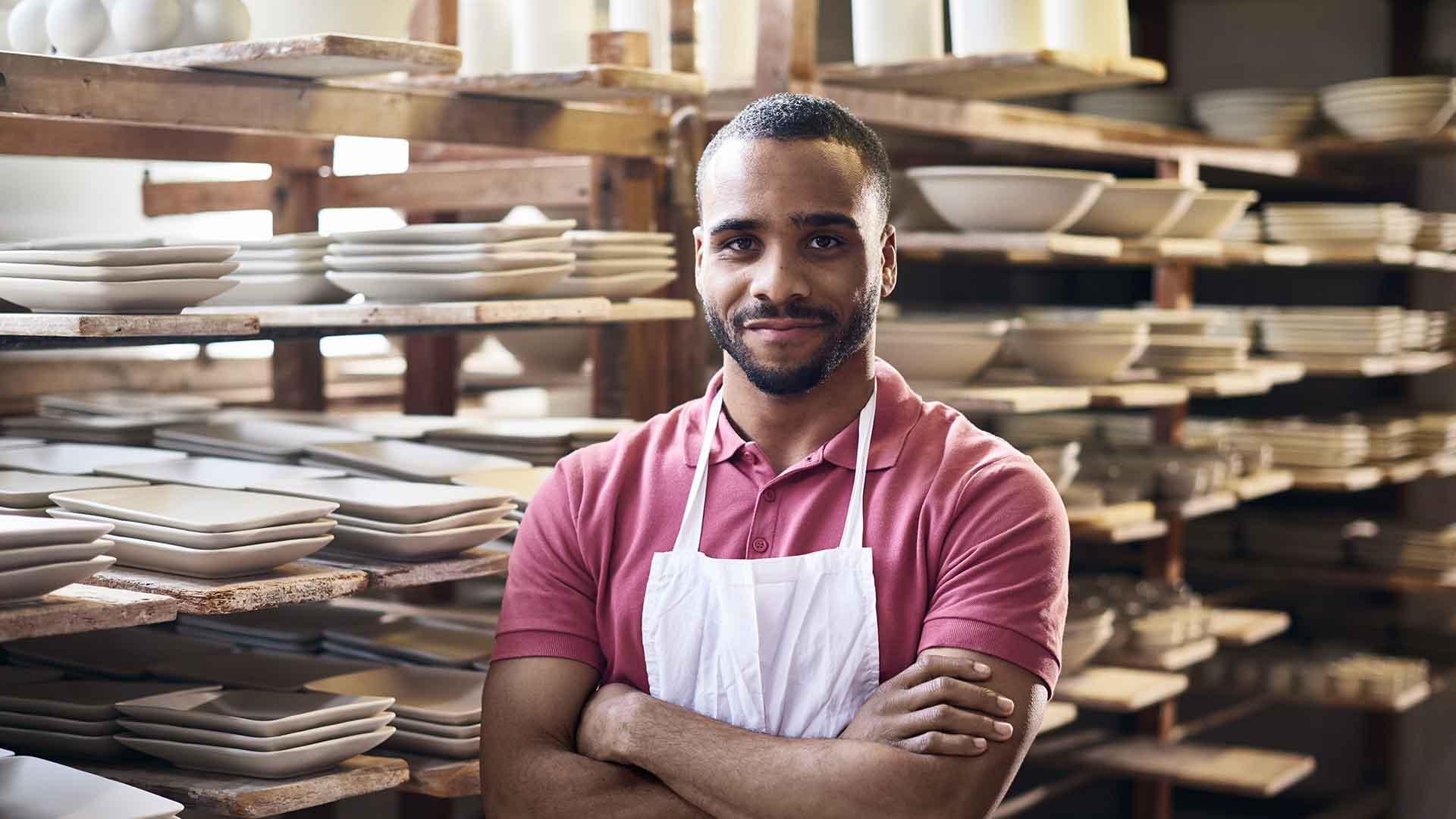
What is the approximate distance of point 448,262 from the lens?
2471mm

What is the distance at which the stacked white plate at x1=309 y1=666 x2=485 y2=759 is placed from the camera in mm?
2328

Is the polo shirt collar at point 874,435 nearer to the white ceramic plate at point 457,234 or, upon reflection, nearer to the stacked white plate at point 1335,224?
the white ceramic plate at point 457,234

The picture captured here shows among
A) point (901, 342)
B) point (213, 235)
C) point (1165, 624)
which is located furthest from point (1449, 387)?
point (213, 235)

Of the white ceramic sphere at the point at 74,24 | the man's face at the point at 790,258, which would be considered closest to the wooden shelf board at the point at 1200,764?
the man's face at the point at 790,258

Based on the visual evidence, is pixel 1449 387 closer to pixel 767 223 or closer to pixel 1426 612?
pixel 1426 612

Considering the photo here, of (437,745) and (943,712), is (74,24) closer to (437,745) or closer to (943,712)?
(437,745)

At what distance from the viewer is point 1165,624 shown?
13.3ft

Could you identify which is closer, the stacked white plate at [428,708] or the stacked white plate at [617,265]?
the stacked white plate at [428,708]

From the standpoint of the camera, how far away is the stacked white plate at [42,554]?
5.87 ft

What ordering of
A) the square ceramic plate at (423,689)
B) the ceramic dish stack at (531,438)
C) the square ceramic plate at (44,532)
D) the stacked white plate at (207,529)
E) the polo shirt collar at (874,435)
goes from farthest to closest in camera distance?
1. the ceramic dish stack at (531,438)
2. the square ceramic plate at (423,689)
3. the polo shirt collar at (874,435)
4. the stacked white plate at (207,529)
5. the square ceramic plate at (44,532)

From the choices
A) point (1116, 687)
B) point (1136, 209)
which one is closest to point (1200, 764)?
point (1116, 687)

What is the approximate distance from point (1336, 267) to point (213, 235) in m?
3.49

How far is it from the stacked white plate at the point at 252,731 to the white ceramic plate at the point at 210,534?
0.74 feet

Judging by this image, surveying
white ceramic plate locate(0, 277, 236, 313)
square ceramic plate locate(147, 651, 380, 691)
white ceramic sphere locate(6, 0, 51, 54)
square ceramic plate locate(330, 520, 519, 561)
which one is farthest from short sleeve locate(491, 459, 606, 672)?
white ceramic sphere locate(6, 0, 51, 54)
